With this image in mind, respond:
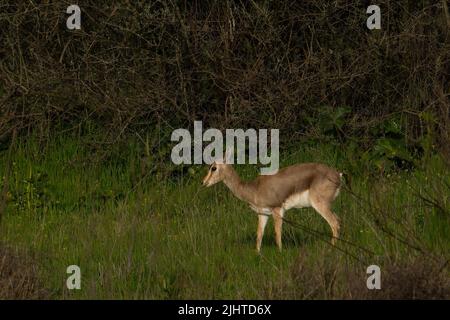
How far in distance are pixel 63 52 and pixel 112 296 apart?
16.3 ft

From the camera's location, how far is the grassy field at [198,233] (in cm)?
783

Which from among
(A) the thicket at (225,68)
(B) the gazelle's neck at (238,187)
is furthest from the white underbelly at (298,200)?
(A) the thicket at (225,68)

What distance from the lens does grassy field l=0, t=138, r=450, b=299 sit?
7828 millimetres

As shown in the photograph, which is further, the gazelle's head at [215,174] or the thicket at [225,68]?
the thicket at [225,68]

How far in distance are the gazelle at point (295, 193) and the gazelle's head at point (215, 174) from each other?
367 millimetres

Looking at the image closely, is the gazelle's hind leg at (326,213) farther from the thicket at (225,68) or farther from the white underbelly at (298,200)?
the thicket at (225,68)

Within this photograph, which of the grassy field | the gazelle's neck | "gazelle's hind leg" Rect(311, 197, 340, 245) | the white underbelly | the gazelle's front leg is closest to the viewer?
the grassy field

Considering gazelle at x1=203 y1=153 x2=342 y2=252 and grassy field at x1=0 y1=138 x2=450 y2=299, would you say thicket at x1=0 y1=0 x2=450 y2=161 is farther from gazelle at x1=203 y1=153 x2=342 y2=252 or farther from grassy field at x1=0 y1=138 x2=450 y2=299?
gazelle at x1=203 y1=153 x2=342 y2=252

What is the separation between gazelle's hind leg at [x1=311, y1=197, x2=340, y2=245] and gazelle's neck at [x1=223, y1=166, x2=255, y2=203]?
1.96 feet

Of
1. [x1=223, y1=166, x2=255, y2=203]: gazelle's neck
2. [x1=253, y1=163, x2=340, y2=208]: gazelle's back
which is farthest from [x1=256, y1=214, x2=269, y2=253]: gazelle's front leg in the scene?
[x1=223, y1=166, x2=255, y2=203]: gazelle's neck

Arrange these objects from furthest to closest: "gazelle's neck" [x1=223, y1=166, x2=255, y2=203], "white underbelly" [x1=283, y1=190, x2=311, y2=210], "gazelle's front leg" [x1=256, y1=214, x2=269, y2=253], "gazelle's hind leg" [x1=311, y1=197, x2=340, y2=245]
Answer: "gazelle's neck" [x1=223, y1=166, x2=255, y2=203], "white underbelly" [x1=283, y1=190, x2=311, y2=210], "gazelle's hind leg" [x1=311, y1=197, x2=340, y2=245], "gazelle's front leg" [x1=256, y1=214, x2=269, y2=253]

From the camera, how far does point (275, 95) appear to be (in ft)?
40.4
